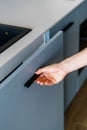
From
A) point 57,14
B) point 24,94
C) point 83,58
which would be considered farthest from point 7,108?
point 57,14

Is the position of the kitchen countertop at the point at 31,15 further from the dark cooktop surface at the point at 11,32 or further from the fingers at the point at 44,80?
the fingers at the point at 44,80

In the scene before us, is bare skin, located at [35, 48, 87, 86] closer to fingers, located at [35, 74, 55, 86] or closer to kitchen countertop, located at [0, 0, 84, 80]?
fingers, located at [35, 74, 55, 86]

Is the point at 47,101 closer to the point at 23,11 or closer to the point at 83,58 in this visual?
the point at 83,58

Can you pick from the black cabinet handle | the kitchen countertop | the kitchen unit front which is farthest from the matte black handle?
the black cabinet handle

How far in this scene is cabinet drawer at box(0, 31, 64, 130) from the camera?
84cm

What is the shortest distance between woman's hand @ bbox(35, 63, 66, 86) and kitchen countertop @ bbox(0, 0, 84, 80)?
13 centimetres

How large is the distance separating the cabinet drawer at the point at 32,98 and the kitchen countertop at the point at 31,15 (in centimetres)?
6

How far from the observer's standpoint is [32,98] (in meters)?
1.00

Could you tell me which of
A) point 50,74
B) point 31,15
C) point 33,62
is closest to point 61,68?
point 50,74

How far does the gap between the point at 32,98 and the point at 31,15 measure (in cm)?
41

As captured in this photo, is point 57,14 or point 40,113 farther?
point 57,14

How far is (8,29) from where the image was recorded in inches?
42.2

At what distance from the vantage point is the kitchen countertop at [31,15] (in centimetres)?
94

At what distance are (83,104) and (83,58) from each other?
2.97 ft
